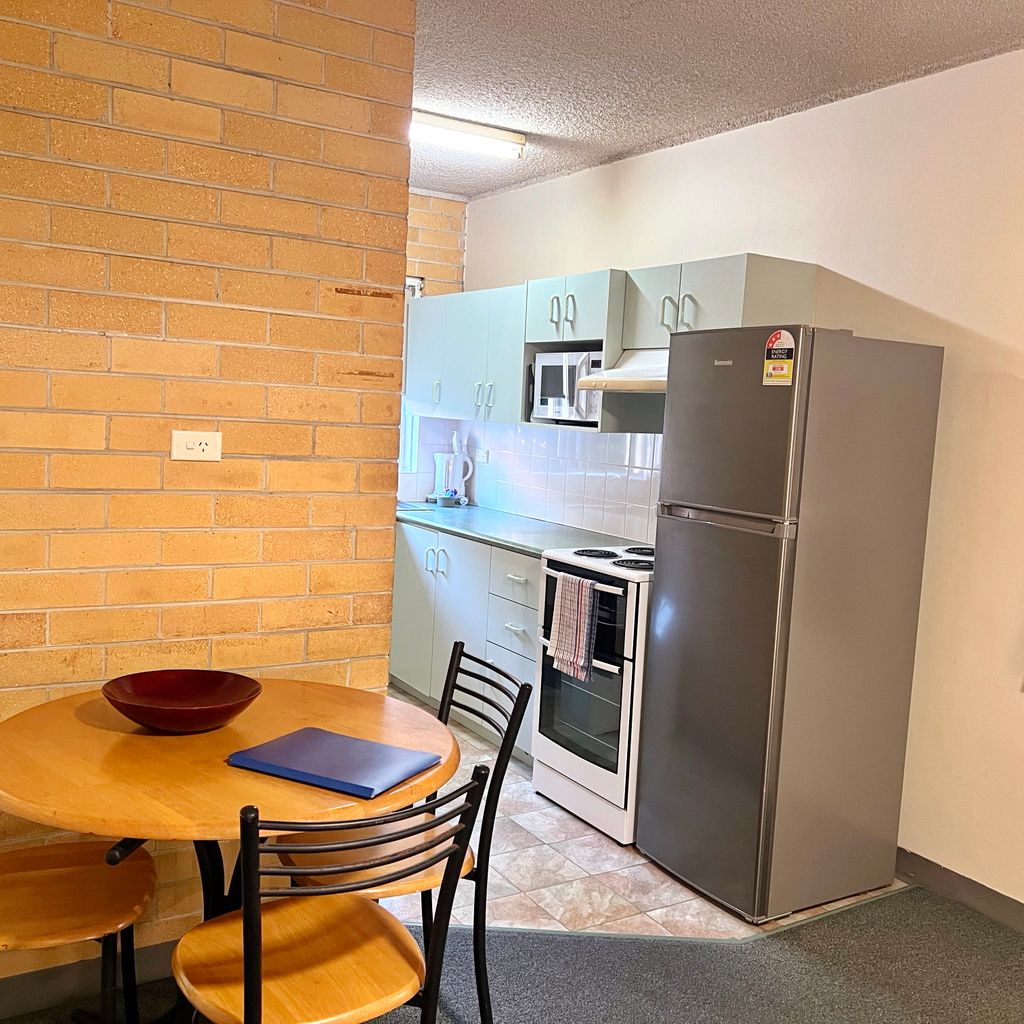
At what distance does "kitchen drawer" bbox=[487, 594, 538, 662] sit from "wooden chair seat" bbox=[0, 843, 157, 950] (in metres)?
2.21

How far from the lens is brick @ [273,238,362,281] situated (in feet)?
8.26

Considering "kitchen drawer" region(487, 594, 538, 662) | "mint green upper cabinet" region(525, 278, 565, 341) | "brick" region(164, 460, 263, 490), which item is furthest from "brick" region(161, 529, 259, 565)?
"mint green upper cabinet" region(525, 278, 565, 341)

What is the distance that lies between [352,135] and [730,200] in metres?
1.93

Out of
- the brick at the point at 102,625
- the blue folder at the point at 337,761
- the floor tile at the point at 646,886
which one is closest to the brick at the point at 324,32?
the brick at the point at 102,625

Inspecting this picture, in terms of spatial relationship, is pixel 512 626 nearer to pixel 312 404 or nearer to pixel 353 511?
pixel 353 511

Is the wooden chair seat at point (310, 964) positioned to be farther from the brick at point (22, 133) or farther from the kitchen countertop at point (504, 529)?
the kitchen countertop at point (504, 529)

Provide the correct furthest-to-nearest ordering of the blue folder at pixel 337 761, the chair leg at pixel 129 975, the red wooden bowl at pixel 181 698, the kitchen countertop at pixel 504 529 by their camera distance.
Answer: the kitchen countertop at pixel 504 529 → the chair leg at pixel 129 975 → the red wooden bowl at pixel 181 698 → the blue folder at pixel 337 761

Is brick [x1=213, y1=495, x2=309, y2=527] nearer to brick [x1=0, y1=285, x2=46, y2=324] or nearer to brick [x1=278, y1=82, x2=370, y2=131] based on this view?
brick [x1=0, y1=285, x2=46, y2=324]

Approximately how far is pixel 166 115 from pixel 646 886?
2613 mm

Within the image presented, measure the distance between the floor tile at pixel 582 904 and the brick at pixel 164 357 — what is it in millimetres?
1846

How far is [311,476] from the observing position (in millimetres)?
2627

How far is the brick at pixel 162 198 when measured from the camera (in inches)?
91.0

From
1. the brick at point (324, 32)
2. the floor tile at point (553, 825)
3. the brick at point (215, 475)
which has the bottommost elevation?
the floor tile at point (553, 825)

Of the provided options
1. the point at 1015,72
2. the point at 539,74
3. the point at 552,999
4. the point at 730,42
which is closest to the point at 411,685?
the point at 552,999
